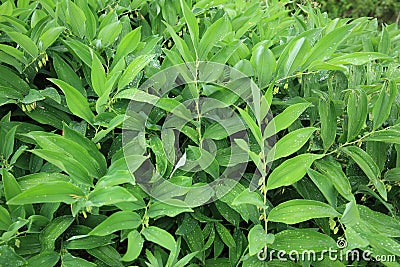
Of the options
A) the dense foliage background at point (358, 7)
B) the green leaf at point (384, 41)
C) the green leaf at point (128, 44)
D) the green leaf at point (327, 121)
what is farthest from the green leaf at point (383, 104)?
the dense foliage background at point (358, 7)

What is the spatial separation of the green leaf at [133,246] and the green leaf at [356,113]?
0.59 m

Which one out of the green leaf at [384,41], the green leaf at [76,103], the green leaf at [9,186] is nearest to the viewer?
the green leaf at [9,186]

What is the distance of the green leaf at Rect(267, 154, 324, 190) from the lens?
106 cm

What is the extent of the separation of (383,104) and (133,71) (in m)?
0.63

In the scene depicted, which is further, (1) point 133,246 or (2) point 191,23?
(2) point 191,23

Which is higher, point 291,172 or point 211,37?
point 211,37

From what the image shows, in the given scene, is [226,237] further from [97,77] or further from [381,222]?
[97,77]

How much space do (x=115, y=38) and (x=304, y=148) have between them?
610 millimetres

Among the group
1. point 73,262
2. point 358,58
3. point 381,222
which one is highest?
point 358,58

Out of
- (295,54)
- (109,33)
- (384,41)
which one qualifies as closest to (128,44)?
(109,33)

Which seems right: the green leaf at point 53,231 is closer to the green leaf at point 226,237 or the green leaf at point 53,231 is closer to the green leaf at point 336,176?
the green leaf at point 226,237

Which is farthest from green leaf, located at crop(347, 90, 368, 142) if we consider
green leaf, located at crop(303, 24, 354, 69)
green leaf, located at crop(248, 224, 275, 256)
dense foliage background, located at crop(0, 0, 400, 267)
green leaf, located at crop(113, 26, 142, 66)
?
green leaf, located at crop(113, 26, 142, 66)

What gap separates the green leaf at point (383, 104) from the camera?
1.21 metres

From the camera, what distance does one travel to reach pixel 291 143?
1.10m
